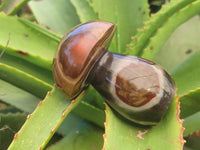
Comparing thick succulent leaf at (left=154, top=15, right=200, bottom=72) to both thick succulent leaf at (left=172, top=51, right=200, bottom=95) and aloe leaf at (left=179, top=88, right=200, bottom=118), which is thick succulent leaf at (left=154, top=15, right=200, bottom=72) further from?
aloe leaf at (left=179, top=88, right=200, bottom=118)

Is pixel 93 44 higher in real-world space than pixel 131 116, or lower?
higher

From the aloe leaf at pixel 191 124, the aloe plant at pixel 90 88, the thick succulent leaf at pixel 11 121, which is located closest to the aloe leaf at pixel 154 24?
the aloe plant at pixel 90 88

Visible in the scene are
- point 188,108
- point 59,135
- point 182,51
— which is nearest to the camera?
point 188,108

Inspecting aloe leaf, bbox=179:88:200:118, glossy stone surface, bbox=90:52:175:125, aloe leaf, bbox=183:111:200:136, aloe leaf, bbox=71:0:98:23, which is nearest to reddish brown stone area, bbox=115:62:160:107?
glossy stone surface, bbox=90:52:175:125

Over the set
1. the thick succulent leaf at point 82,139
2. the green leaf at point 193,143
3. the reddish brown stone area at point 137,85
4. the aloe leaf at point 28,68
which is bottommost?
the green leaf at point 193,143

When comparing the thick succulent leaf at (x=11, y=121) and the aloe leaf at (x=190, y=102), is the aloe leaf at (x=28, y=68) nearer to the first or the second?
the thick succulent leaf at (x=11, y=121)

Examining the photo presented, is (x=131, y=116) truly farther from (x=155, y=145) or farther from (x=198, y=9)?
(x=198, y=9)

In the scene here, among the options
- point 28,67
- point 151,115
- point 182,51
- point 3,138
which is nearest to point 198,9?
point 182,51
